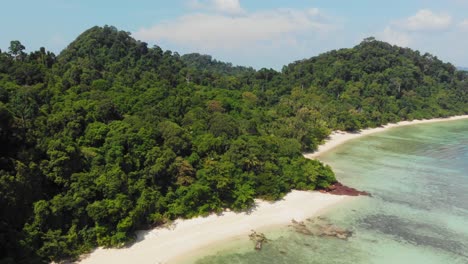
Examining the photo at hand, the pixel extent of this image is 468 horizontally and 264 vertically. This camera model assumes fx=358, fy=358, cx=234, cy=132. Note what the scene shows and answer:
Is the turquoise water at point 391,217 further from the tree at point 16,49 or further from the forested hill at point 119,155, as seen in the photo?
the tree at point 16,49

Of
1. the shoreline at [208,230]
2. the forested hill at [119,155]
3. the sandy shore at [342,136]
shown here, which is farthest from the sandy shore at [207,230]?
the sandy shore at [342,136]

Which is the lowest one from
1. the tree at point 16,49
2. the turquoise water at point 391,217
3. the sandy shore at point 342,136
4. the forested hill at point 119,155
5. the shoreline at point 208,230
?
the turquoise water at point 391,217

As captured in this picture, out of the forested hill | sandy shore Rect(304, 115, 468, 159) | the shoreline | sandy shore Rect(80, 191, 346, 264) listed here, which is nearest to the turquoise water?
the shoreline

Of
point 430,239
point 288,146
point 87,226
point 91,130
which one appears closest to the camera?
point 87,226

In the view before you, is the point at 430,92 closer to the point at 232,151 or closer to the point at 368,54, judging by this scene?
the point at 368,54

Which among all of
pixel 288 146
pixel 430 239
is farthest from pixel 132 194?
pixel 430 239

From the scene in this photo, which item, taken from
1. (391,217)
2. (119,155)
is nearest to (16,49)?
(119,155)

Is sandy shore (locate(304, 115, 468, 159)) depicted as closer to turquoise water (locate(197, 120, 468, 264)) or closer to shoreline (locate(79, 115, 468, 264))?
turquoise water (locate(197, 120, 468, 264))

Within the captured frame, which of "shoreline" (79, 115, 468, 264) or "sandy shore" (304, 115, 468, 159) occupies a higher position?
"sandy shore" (304, 115, 468, 159)

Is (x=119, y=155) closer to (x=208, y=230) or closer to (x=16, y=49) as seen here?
(x=208, y=230)
